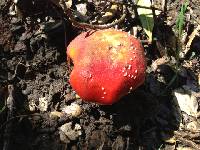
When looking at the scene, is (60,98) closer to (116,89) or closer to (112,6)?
(116,89)

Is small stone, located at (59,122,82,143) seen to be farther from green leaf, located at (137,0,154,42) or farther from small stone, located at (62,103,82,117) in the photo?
green leaf, located at (137,0,154,42)

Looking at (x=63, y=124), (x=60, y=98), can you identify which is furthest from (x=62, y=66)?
(x=63, y=124)

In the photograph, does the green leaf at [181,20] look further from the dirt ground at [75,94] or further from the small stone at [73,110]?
the small stone at [73,110]

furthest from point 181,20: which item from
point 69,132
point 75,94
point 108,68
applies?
point 69,132

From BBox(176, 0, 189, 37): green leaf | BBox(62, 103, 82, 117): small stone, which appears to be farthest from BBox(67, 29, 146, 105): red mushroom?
BBox(176, 0, 189, 37): green leaf

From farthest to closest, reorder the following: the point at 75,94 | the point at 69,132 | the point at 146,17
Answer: the point at 146,17
the point at 75,94
the point at 69,132

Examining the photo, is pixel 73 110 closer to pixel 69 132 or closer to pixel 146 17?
pixel 69 132

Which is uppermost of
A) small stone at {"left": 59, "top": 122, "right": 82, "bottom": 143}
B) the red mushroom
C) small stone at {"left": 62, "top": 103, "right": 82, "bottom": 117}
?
the red mushroom
